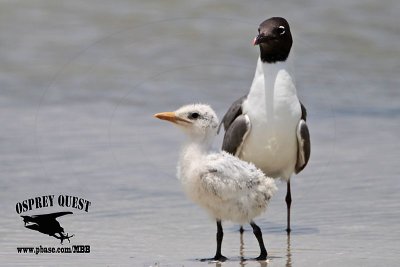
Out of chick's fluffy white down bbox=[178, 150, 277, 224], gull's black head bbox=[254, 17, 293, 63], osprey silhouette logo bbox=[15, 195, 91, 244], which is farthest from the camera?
gull's black head bbox=[254, 17, 293, 63]

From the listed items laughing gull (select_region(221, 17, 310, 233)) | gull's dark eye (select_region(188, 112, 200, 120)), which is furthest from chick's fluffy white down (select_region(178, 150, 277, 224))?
laughing gull (select_region(221, 17, 310, 233))

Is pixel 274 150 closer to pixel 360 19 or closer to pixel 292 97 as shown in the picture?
pixel 292 97

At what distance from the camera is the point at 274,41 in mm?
8656

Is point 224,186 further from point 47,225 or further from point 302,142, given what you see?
point 302,142

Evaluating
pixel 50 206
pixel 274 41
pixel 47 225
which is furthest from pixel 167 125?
pixel 47 225

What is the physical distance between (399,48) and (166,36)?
2979 millimetres

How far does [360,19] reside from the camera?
15.1 metres

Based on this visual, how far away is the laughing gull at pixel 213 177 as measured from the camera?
6926mm

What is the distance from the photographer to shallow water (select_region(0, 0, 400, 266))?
25.8 ft

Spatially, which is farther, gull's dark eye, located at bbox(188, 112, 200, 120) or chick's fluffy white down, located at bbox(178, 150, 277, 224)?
gull's dark eye, located at bbox(188, 112, 200, 120)

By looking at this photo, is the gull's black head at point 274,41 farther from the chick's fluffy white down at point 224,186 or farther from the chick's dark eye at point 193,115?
the chick's fluffy white down at point 224,186

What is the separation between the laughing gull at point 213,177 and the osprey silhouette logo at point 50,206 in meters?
1.20

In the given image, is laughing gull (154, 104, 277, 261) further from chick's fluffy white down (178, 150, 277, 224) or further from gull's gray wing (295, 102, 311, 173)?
gull's gray wing (295, 102, 311, 173)

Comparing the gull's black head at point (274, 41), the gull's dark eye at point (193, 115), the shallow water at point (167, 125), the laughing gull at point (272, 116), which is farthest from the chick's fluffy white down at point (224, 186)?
the gull's black head at point (274, 41)
